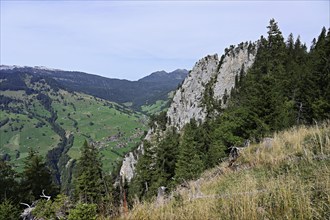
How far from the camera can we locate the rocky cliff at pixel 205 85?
13189 centimetres

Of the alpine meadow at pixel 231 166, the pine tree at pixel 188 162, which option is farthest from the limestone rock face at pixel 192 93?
the pine tree at pixel 188 162

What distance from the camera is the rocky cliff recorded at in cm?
13189

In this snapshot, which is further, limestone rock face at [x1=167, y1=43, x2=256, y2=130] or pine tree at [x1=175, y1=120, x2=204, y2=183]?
limestone rock face at [x1=167, y1=43, x2=256, y2=130]

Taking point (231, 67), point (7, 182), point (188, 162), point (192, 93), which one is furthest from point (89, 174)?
point (192, 93)

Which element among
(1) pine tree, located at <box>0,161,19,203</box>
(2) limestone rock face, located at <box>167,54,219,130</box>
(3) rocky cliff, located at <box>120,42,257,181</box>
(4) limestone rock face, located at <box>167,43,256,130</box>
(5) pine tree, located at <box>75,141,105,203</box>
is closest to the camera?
(1) pine tree, located at <box>0,161,19,203</box>

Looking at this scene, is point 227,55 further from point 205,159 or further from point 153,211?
point 153,211

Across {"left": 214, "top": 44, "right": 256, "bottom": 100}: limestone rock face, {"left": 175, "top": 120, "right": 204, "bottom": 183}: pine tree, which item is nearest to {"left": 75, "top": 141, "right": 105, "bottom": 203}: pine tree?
{"left": 175, "top": 120, "right": 204, "bottom": 183}: pine tree

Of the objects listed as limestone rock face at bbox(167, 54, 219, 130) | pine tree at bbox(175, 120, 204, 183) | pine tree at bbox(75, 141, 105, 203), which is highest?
limestone rock face at bbox(167, 54, 219, 130)

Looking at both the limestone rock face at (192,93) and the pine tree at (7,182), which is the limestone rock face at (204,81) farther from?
the pine tree at (7,182)

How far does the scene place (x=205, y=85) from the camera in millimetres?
155125

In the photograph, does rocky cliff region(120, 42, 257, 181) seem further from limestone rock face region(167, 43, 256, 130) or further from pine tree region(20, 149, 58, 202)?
pine tree region(20, 149, 58, 202)

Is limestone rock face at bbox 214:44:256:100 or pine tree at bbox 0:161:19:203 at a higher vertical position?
limestone rock face at bbox 214:44:256:100

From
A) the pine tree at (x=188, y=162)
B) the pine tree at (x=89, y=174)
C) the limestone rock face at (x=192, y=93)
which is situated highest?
the limestone rock face at (x=192, y=93)

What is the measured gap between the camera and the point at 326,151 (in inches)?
380
